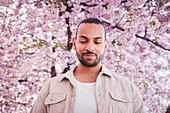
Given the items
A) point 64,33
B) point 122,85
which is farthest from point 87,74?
point 64,33

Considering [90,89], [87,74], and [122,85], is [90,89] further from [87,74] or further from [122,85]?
[122,85]

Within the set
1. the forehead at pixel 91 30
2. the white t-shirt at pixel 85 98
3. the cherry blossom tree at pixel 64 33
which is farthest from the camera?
the cherry blossom tree at pixel 64 33

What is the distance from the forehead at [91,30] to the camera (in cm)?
208

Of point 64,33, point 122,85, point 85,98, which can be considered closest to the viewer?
point 85,98

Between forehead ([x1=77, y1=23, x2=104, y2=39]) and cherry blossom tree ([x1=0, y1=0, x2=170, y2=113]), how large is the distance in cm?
174

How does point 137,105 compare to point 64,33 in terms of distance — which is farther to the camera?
point 64,33

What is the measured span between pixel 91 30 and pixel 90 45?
0.21 metres

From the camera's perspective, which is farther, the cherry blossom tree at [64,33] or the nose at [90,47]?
the cherry blossom tree at [64,33]

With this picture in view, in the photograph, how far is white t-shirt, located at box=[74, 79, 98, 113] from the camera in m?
1.95

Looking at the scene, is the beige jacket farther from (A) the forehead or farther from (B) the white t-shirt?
(A) the forehead

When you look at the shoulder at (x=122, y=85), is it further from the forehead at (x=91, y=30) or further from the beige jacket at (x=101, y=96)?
the forehead at (x=91, y=30)

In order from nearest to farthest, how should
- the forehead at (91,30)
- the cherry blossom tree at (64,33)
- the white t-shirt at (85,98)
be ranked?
the white t-shirt at (85,98) → the forehead at (91,30) → the cherry blossom tree at (64,33)

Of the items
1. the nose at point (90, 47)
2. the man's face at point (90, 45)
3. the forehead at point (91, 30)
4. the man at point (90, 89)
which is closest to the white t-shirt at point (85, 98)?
the man at point (90, 89)

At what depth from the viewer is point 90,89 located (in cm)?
208
